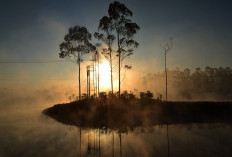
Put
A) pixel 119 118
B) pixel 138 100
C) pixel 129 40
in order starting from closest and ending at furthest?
pixel 119 118 → pixel 138 100 → pixel 129 40

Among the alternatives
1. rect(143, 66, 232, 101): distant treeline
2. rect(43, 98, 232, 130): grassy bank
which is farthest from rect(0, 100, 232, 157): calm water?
rect(143, 66, 232, 101): distant treeline

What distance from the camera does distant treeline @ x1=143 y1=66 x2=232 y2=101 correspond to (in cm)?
10931

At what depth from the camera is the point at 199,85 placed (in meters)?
117

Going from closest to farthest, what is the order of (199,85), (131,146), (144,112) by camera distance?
(131,146), (144,112), (199,85)

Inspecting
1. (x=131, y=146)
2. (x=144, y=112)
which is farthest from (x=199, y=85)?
(x=131, y=146)

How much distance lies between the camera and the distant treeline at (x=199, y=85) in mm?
109312

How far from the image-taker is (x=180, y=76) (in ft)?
442

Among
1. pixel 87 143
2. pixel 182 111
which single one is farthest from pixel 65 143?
pixel 182 111

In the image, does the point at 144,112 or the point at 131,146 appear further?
the point at 144,112

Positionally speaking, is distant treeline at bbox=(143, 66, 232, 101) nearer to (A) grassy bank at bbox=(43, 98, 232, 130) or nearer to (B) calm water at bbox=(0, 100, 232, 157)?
(A) grassy bank at bbox=(43, 98, 232, 130)

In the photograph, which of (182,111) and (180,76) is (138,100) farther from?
(180,76)

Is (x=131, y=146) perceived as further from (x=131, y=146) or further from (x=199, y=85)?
(x=199, y=85)

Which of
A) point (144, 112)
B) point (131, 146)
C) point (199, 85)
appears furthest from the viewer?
point (199, 85)

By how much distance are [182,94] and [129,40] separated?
79372 mm
